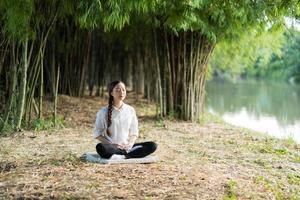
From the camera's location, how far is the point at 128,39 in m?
13.2

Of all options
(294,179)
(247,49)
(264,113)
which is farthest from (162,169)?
(264,113)

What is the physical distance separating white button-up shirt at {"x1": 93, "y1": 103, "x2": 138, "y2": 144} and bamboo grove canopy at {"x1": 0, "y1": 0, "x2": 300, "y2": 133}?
3.87 feet

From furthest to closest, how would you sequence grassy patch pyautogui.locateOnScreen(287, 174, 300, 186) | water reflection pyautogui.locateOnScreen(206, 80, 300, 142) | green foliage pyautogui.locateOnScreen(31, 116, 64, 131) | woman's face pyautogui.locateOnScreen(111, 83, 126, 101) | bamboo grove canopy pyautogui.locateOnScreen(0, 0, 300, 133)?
water reflection pyautogui.locateOnScreen(206, 80, 300, 142) → green foliage pyautogui.locateOnScreen(31, 116, 64, 131) → bamboo grove canopy pyautogui.locateOnScreen(0, 0, 300, 133) → woman's face pyautogui.locateOnScreen(111, 83, 126, 101) → grassy patch pyautogui.locateOnScreen(287, 174, 300, 186)

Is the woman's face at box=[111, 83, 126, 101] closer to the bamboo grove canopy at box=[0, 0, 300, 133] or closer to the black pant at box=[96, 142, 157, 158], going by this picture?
the black pant at box=[96, 142, 157, 158]

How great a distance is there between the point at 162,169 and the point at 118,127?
675mm

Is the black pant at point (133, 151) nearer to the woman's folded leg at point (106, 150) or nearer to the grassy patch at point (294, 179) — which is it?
the woman's folded leg at point (106, 150)

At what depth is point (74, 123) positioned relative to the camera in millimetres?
8727

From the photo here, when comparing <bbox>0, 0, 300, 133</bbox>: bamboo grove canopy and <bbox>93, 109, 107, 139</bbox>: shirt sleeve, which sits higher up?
<bbox>0, 0, 300, 133</bbox>: bamboo grove canopy

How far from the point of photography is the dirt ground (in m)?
4.34

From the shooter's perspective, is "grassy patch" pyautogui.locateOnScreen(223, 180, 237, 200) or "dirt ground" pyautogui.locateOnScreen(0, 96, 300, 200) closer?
"grassy patch" pyautogui.locateOnScreen(223, 180, 237, 200)

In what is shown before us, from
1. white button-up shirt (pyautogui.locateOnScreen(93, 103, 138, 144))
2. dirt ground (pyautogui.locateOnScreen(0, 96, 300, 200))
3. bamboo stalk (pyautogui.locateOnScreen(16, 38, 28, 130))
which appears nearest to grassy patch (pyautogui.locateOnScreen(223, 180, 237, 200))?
dirt ground (pyautogui.locateOnScreen(0, 96, 300, 200))

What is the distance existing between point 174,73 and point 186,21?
7.20 feet

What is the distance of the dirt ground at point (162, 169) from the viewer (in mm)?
4336

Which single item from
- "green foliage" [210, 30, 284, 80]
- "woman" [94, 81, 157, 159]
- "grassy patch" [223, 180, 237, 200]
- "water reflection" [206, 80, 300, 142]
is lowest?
"water reflection" [206, 80, 300, 142]
